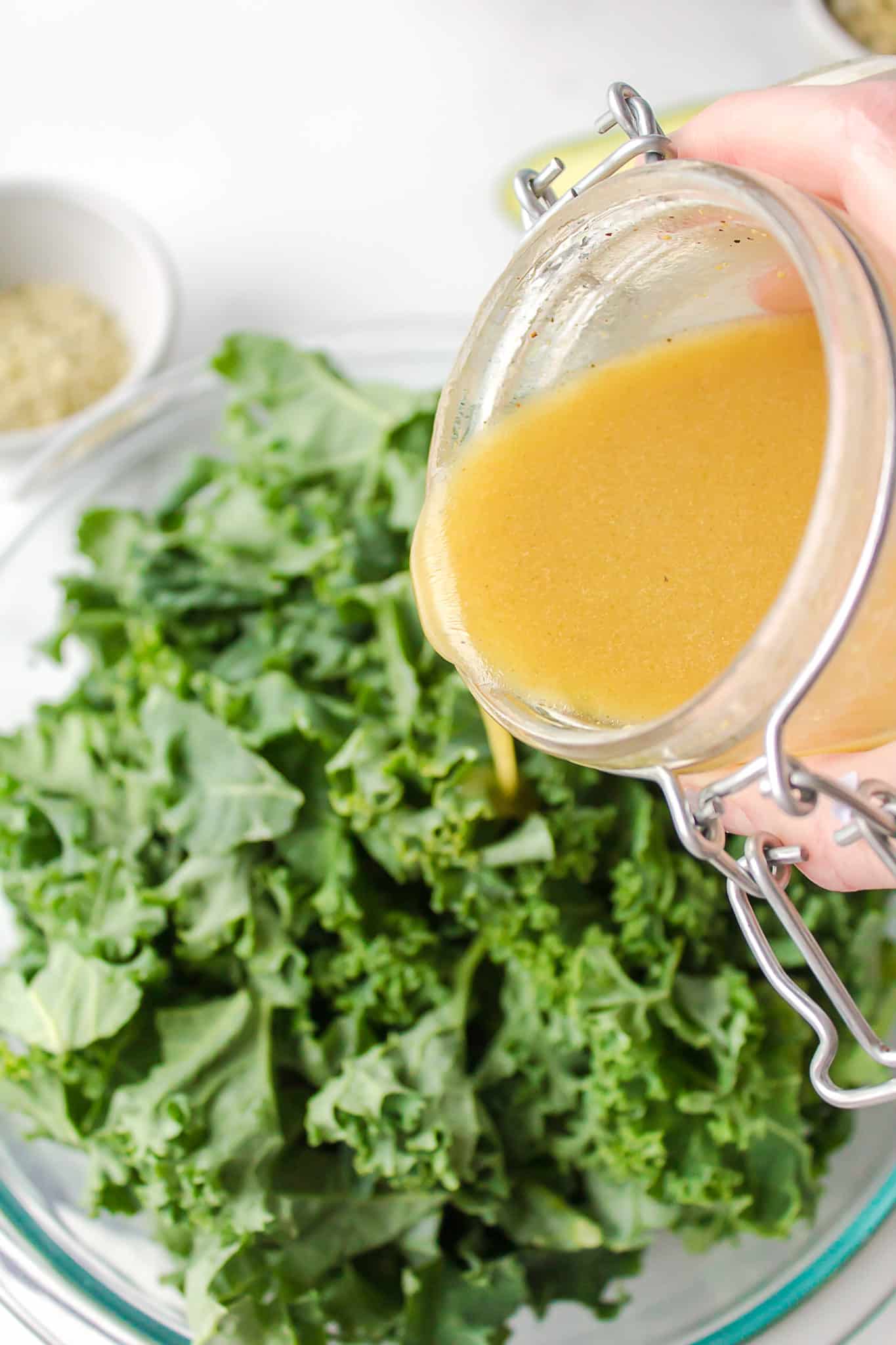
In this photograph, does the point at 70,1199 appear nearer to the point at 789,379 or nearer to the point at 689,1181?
the point at 689,1181

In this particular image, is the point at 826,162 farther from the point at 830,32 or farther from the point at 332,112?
the point at 332,112

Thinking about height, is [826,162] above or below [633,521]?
above

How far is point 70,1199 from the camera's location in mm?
1510

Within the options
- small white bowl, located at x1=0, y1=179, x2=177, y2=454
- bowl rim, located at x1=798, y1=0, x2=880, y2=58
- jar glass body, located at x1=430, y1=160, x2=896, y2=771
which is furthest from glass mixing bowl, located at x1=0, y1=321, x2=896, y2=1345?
bowl rim, located at x1=798, y1=0, x2=880, y2=58

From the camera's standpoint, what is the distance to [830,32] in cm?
227

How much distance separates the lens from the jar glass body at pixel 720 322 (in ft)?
2.39

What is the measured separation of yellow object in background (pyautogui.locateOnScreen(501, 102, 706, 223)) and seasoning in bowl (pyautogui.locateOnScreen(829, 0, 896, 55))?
0.37 m

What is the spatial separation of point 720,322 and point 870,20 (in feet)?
5.33

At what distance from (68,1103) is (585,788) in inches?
26.9

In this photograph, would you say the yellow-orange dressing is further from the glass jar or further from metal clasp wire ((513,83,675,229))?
metal clasp wire ((513,83,675,229))

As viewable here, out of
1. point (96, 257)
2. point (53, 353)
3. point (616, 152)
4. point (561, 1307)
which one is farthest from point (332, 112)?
point (561, 1307)

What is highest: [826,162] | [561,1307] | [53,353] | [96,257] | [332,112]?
[826,162]

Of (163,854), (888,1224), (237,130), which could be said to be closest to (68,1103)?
(163,854)

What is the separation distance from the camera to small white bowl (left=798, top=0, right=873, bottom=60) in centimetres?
226
